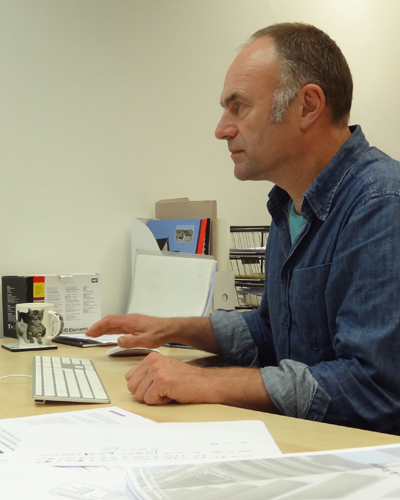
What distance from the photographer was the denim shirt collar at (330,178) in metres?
1.16

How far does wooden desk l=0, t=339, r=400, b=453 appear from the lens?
76 cm

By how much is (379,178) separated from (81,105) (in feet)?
3.90

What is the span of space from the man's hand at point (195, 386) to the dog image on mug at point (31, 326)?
0.61 m

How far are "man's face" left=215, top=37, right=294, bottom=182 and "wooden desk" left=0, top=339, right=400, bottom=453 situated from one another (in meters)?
0.55

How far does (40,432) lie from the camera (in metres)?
0.78

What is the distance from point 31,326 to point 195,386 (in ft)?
2.36

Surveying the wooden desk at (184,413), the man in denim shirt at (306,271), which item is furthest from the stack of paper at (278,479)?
the man in denim shirt at (306,271)

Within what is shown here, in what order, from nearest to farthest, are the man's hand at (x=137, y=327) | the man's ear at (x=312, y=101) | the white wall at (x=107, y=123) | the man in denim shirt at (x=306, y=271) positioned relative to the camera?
1. the man in denim shirt at (x=306, y=271)
2. the man's ear at (x=312, y=101)
3. the man's hand at (x=137, y=327)
4. the white wall at (x=107, y=123)

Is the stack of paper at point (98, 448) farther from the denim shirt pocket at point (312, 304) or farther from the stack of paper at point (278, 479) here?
the denim shirt pocket at point (312, 304)

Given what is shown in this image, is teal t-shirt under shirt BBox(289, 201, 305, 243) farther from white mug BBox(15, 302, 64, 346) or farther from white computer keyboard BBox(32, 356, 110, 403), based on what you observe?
white mug BBox(15, 302, 64, 346)

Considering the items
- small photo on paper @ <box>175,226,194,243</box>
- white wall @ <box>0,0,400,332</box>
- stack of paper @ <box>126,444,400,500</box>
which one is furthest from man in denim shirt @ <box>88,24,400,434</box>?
white wall @ <box>0,0,400,332</box>

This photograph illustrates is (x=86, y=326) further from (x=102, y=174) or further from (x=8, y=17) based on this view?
(x=8, y=17)

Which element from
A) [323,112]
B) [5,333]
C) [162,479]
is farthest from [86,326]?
[162,479]

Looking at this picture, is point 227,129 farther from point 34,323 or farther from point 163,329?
point 34,323
